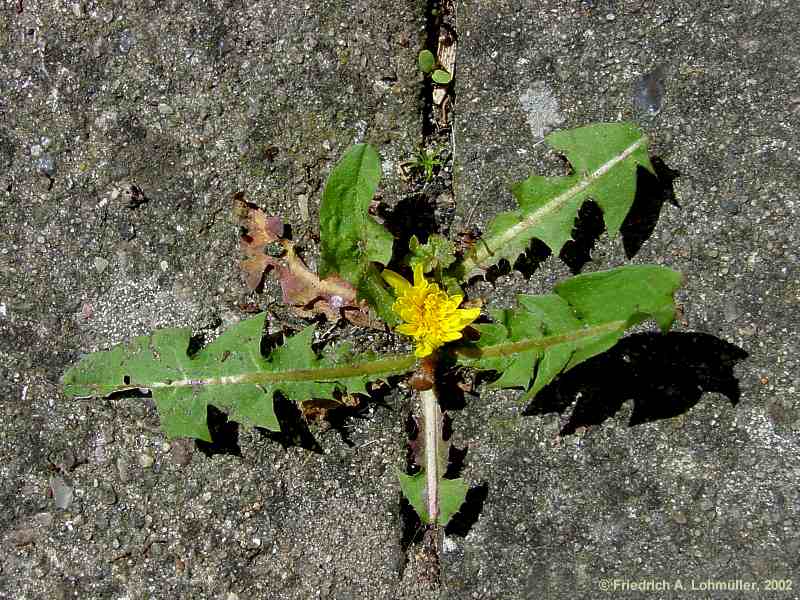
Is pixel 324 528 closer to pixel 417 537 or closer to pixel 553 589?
pixel 417 537

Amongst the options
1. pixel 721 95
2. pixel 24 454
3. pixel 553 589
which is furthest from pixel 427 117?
pixel 24 454

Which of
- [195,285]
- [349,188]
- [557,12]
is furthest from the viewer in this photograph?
[195,285]

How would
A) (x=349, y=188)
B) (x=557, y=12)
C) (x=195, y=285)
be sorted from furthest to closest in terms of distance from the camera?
1. (x=195, y=285)
2. (x=557, y=12)
3. (x=349, y=188)

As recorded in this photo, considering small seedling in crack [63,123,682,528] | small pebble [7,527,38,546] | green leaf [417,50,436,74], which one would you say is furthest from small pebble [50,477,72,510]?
green leaf [417,50,436,74]

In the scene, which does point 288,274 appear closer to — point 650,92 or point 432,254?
point 432,254

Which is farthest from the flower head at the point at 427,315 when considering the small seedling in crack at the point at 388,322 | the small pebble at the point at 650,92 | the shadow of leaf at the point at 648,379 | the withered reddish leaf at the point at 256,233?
the small pebble at the point at 650,92

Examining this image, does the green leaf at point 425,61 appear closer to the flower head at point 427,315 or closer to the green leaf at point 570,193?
the green leaf at point 570,193
